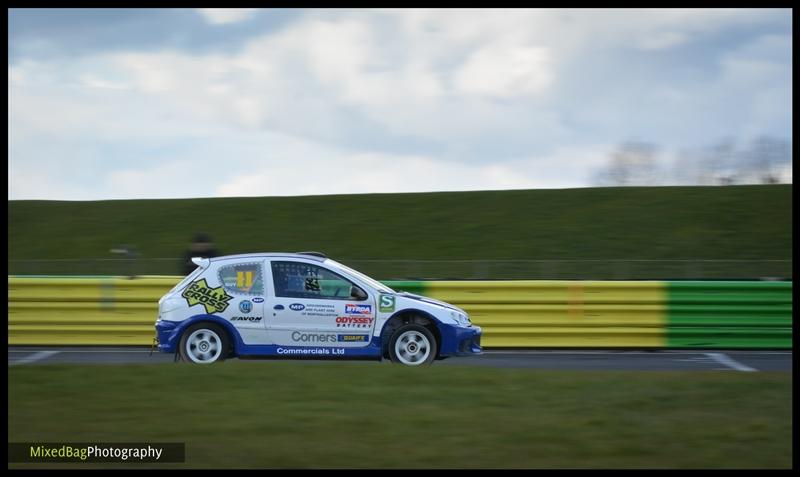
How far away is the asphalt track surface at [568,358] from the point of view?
12.0 m

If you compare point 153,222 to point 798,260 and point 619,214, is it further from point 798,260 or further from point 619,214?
point 798,260

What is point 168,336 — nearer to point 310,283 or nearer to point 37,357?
point 310,283

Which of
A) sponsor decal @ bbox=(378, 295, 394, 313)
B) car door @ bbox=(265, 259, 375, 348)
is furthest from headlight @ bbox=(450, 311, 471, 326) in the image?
car door @ bbox=(265, 259, 375, 348)

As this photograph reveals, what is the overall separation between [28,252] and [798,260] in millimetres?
32109

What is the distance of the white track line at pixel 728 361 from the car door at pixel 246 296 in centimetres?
586

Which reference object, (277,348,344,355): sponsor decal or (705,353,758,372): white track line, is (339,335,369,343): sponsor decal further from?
(705,353,758,372): white track line

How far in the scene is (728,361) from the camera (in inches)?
A: 505

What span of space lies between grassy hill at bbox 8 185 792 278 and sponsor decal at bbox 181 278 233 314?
15738 mm

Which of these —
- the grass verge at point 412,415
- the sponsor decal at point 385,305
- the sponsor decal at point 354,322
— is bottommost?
the grass verge at point 412,415

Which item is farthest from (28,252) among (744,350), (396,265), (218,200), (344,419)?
(344,419)

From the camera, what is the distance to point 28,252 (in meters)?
35.6
